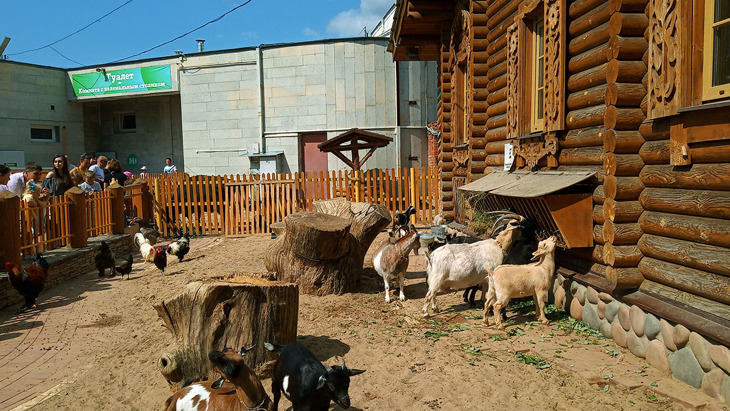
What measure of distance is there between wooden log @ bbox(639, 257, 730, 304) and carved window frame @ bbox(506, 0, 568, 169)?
2.05 meters

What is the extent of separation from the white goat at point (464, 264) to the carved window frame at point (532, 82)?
1.22m

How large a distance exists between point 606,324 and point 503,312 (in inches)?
48.5

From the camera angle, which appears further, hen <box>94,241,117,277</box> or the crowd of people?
hen <box>94,241,117,277</box>

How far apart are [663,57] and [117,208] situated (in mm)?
11817

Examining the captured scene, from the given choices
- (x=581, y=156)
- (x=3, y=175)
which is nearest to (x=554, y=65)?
(x=581, y=156)

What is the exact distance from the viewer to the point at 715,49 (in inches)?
165

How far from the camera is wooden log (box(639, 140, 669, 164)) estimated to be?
190 inches

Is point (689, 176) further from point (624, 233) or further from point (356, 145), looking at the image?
point (356, 145)

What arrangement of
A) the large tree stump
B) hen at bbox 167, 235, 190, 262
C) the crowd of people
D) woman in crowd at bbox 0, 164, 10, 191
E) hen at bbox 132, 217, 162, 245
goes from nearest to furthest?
the large tree stump
woman in crowd at bbox 0, 164, 10, 191
the crowd of people
hen at bbox 167, 235, 190, 262
hen at bbox 132, 217, 162, 245

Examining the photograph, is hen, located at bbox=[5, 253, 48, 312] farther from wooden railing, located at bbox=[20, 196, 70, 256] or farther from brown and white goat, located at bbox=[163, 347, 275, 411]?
brown and white goat, located at bbox=[163, 347, 275, 411]

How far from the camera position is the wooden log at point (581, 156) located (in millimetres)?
5641

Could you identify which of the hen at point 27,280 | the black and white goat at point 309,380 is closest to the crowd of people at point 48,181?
the hen at point 27,280

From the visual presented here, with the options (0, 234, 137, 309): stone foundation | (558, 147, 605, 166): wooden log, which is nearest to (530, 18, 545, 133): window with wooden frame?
(558, 147, 605, 166): wooden log

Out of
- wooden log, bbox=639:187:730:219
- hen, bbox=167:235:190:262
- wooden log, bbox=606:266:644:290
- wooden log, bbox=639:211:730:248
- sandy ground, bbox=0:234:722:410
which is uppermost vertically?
wooden log, bbox=639:187:730:219
